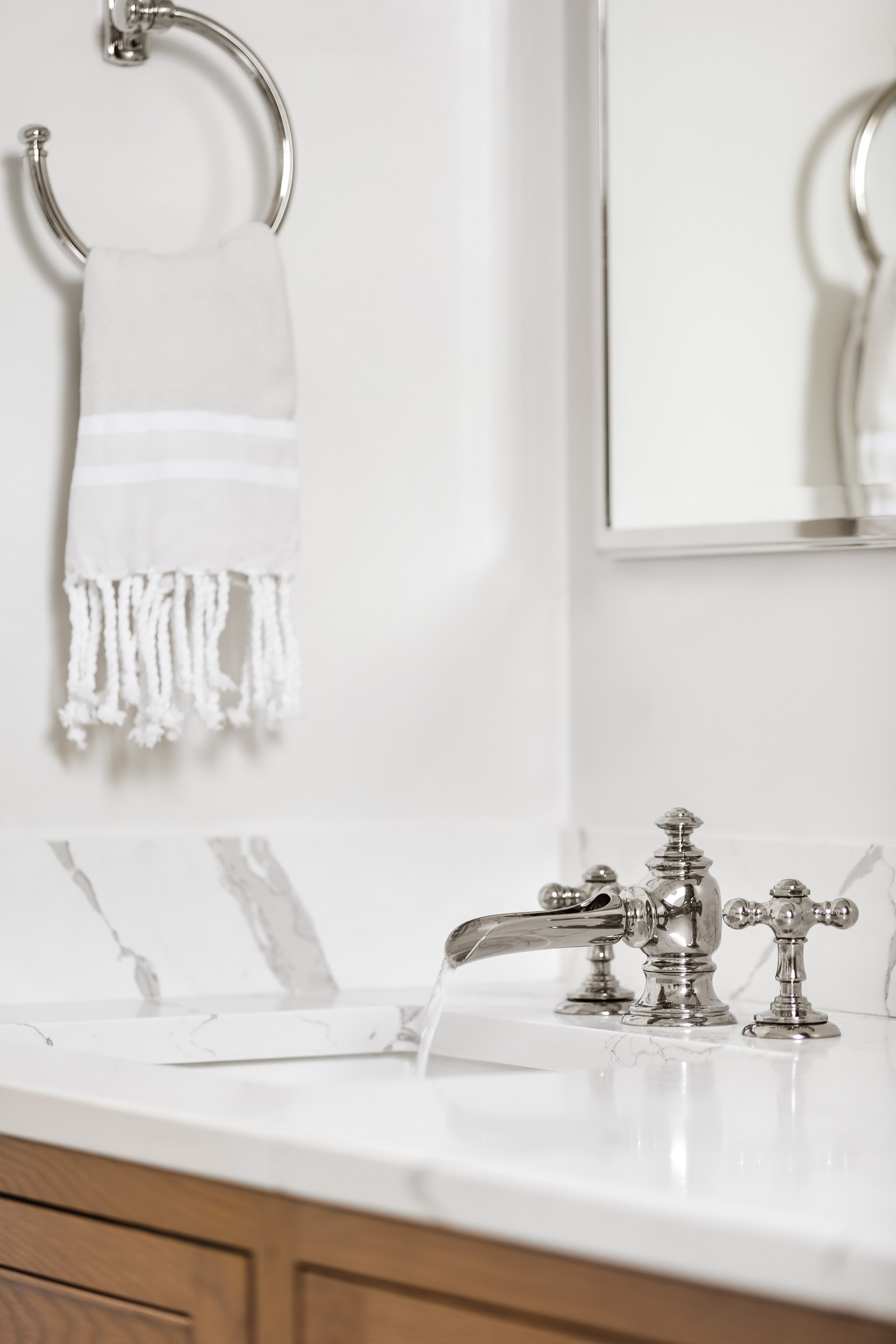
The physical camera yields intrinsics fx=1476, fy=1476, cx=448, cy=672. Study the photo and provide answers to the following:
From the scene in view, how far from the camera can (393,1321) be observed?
Answer: 2.29ft

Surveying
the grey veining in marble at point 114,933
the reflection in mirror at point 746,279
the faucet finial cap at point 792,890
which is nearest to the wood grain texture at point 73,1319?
the grey veining in marble at point 114,933

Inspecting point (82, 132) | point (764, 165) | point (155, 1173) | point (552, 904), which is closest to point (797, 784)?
point (552, 904)

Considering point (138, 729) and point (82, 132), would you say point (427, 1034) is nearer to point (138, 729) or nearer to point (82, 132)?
point (138, 729)

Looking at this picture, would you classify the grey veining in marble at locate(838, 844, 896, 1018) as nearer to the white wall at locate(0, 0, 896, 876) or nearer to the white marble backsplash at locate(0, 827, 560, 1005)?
the white wall at locate(0, 0, 896, 876)

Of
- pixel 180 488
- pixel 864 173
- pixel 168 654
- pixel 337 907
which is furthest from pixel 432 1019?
pixel 864 173

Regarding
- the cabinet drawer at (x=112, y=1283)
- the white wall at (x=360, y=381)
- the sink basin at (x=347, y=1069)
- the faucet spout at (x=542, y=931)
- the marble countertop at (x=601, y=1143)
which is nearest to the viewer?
the marble countertop at (x=601, y=1143)

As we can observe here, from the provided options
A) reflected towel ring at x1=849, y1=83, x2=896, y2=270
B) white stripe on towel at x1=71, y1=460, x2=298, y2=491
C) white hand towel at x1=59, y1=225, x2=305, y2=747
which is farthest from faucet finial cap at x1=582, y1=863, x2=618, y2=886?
reflected towel ring at x1=849, y1=83, x2=896, y2=270

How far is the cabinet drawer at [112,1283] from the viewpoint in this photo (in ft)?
2.51

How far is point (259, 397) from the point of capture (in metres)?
1.25

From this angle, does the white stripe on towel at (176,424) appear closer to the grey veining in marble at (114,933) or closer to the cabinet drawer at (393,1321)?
the grey veining in marble at (114,933)

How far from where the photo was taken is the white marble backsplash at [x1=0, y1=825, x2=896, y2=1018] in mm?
1182

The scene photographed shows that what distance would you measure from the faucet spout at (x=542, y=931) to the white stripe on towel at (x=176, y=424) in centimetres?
46

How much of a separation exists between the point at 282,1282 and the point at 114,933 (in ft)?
1.80

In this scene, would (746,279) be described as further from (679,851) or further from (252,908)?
(252,908)
